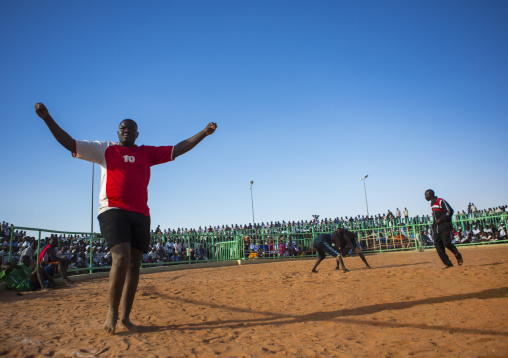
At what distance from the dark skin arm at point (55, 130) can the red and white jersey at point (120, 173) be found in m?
0.07

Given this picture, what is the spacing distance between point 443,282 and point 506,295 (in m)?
1.44

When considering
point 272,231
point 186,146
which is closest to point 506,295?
point 186,146

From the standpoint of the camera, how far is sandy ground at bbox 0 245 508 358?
2805 millimetres

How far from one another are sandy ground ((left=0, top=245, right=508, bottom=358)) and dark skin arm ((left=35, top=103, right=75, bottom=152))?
177 cm

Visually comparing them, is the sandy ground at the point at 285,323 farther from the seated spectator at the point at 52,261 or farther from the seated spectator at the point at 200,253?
the seated spectator at the point at 200,253

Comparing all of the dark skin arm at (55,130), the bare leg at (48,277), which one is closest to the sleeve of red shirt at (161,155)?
the dark skin arm at (55,130)

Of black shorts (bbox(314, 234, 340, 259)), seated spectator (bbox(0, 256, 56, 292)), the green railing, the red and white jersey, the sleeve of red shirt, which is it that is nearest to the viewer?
the red and white jersey

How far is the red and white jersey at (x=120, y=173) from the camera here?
3428 mm

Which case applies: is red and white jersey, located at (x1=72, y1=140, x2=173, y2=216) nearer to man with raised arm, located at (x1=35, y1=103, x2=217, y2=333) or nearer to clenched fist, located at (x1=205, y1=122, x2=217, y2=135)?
man with raised arm, located at (x1=35, y1=103, x2=217, y2=333)

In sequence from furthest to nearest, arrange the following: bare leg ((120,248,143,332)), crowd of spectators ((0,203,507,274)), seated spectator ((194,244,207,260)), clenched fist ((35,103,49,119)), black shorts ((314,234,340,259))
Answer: seated spectator ((194,244,207,260)) → crowd of spectators ((0,203,507,274)) → black shorts ((314,234,340,259)) → bare leg ((120,248,143,332)) → clenched fist ((35,103,49,119))

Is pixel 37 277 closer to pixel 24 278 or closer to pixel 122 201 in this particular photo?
pixel 24 278

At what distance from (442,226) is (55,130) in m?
8.04

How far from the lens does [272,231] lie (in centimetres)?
2259

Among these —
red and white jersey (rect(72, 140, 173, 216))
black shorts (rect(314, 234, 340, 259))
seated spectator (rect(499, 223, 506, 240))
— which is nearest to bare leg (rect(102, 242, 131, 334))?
red and white jersey (rect(72, 140, 173, 216))
